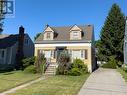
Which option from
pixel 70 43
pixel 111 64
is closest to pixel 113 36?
pixel 111 64

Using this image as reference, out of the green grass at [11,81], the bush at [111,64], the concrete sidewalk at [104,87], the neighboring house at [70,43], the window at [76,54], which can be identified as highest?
the neighboring house at [70,43]

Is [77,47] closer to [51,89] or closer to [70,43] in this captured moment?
[70,43]

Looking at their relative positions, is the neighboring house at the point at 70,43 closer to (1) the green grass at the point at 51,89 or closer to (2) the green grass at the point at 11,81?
(2) the green grass at the point at 11,81

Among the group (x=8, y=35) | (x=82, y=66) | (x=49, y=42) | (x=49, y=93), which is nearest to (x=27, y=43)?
(x=8, y=35)

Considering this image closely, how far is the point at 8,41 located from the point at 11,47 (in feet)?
9.91

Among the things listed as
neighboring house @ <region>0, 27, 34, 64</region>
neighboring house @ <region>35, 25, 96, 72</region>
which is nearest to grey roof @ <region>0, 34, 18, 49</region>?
neighboring house @ <region>0, 27, 34, 64</region>

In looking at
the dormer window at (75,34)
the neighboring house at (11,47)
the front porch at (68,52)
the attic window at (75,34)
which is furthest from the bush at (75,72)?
the neighboring house at (11,47)

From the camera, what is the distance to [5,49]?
1634 inches

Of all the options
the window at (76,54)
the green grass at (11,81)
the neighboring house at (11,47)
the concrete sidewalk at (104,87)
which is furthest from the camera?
the neighboring house at (11,47)

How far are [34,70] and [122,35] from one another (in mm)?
24882

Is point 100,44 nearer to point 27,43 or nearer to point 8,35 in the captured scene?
point 27,43

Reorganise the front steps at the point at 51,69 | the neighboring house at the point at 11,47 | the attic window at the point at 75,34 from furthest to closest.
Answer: the neighboring house at the point at 11,47
the attic window at the point at 75,34
the front steps at the point at 51,69

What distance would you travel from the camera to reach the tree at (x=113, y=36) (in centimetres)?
4884

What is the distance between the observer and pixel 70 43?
3516 cm
